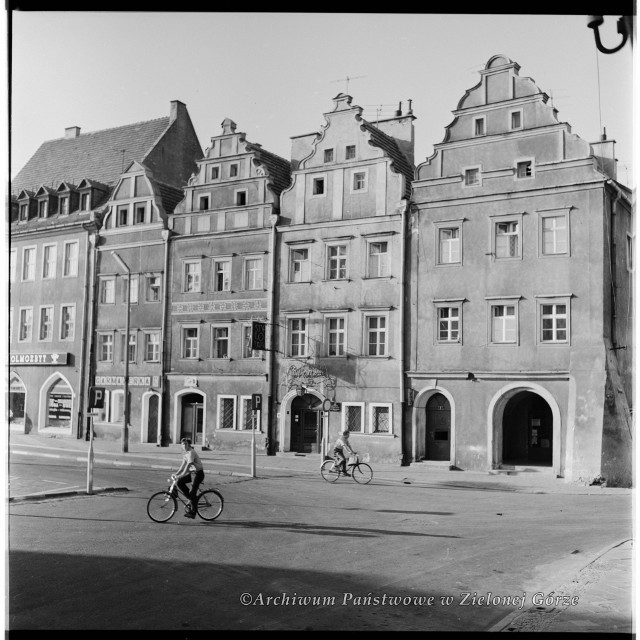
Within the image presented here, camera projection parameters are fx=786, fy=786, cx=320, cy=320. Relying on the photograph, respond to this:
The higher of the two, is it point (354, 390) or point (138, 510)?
point (354, 390)

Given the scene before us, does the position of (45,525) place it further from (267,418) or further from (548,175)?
(548,175)

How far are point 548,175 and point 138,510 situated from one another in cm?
1022

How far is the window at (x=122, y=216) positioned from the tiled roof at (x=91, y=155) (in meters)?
0.51

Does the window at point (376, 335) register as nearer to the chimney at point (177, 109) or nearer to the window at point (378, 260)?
the window at point (378, 260)

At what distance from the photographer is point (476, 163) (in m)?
16.0

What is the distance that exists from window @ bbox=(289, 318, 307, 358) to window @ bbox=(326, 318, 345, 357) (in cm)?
58

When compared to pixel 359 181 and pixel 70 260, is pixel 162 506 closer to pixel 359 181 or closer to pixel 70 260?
pixel 70 260

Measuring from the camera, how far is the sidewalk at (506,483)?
6207mm

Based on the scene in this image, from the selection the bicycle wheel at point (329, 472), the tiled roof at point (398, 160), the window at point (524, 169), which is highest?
the tiled roof at point (398, 160)

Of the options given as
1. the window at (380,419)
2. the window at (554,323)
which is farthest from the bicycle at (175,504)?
the window at (554,323)

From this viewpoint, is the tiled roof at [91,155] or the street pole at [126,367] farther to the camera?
the street pole at [126,367]

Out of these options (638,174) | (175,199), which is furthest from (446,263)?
(638,174)

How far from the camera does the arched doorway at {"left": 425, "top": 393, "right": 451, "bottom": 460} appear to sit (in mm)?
16766

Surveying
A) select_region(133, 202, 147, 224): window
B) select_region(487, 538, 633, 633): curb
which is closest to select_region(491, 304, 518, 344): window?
select_region(133, 202, 147, 224): window
